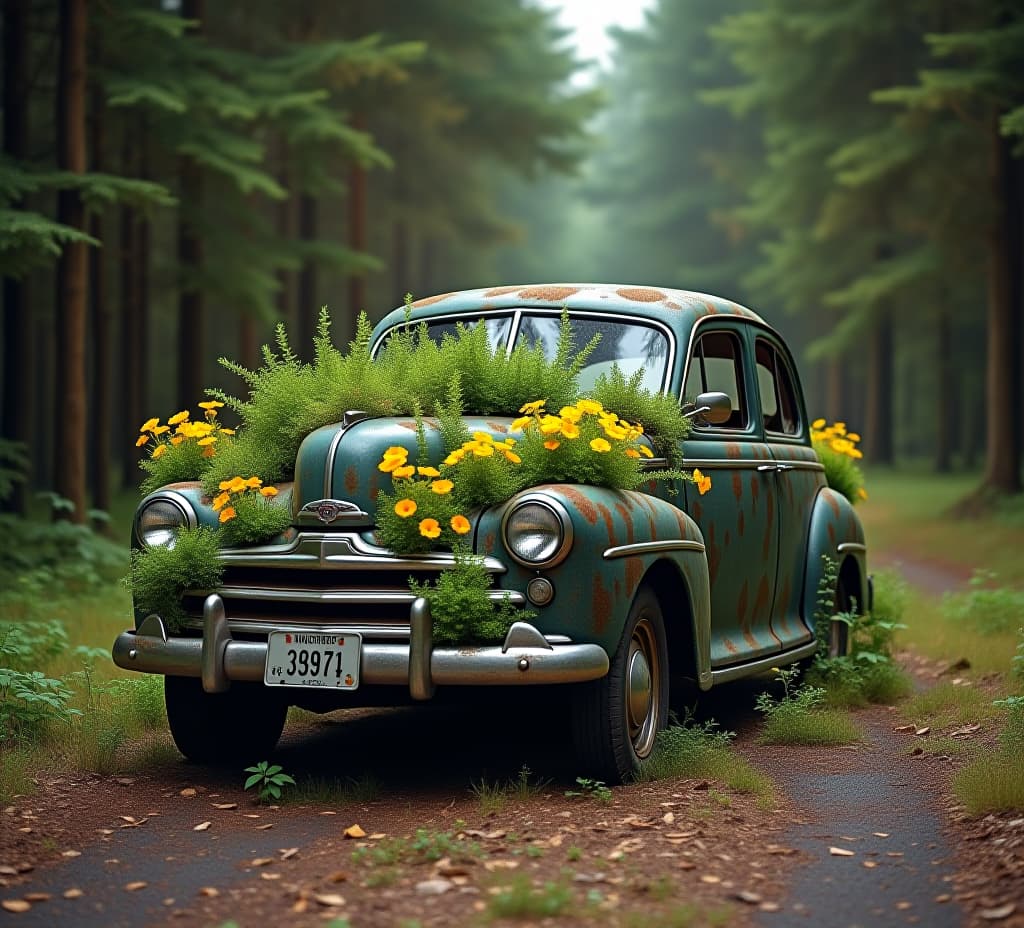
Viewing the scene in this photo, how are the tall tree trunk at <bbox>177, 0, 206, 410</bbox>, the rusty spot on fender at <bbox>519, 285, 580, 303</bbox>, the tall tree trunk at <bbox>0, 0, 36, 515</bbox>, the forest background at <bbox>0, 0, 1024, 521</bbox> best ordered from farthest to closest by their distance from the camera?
the tall tree trunk at <bbox>177, 0, 206, 410</bbox> < the forest background at <bbox>0, 0, 1024, 521</bbox> < the tall tree trunk at <bbox>0, 0, 36, 515</bbox> < the rusty spot on fender at <bbox>519, 285, 580, 303</bbox>

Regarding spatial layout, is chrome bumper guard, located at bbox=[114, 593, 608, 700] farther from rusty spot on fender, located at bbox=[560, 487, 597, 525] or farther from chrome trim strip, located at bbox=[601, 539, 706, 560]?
rusty spot on fender, located at bbox=[560, 487, 597, 525]

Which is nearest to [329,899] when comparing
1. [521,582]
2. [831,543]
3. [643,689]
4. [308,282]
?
[521,582]

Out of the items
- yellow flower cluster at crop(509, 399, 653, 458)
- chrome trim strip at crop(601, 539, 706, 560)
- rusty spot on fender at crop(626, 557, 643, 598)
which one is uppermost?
yellow flower cluster at crop(509, 399, 653, 458)

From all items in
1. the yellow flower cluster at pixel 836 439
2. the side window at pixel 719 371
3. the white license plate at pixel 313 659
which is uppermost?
the side window at pixel 719 371

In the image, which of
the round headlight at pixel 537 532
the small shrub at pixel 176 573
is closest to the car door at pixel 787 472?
the round headlight at pixel 537 532

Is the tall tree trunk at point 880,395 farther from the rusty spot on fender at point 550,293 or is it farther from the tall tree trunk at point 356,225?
the rusty spot on fender at point 550,293

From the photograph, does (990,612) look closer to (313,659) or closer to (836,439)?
(836,439)

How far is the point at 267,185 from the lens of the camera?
14.3 meters

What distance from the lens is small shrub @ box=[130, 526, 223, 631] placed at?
215 inches

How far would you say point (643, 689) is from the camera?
567cm

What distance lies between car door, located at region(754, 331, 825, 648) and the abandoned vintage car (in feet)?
1.50

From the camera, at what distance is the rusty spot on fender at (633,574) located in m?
5.33

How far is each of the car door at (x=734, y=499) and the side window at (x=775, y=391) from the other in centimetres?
22

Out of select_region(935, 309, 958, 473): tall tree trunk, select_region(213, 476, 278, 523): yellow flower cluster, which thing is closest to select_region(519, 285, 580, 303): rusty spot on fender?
select_region(213, 476, 278, 523): yellow flower cluster
